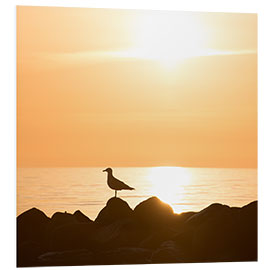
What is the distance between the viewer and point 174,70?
21.7 feet

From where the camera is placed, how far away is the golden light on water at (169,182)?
6.52 metres

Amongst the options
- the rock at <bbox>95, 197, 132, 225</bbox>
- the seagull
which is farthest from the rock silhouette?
the seagull

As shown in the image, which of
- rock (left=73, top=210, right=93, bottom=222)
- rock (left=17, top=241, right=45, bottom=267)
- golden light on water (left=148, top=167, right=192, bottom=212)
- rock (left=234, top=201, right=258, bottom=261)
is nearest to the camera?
A: rock (left=17, top=241, right=45, bottom=267)

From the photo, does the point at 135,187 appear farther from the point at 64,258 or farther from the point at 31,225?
the point at 31,225

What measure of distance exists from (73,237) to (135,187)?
76 cm

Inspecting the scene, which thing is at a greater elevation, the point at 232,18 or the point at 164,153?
the point at 232,18

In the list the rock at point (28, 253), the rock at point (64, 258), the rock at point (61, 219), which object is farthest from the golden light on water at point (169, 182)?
the rock at point (28, 253)

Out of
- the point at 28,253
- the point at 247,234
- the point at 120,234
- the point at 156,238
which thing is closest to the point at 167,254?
the point at 156,238

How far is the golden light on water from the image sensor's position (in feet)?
21.4

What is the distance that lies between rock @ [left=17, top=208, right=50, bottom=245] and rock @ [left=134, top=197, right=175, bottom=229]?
882 millimetres

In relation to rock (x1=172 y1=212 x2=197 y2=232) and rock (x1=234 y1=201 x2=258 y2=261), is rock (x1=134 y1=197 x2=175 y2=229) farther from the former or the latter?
rock (x1=234 y1=201 x2=258 y2=261)
